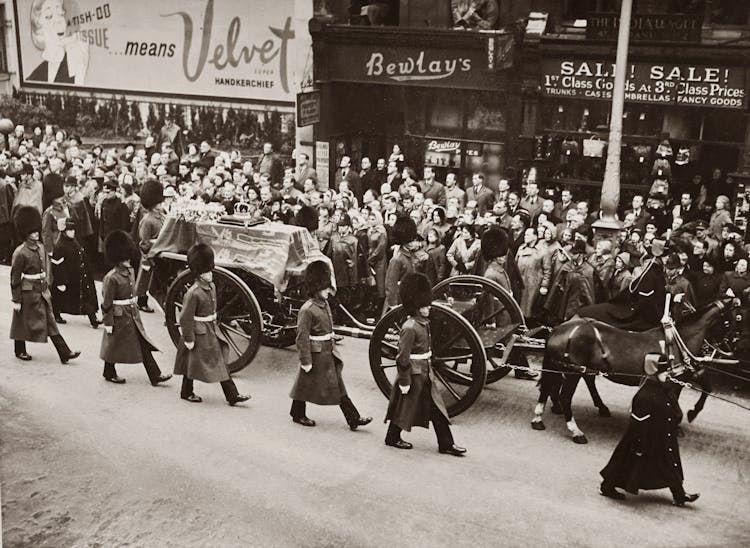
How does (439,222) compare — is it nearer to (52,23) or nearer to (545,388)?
(545,388)

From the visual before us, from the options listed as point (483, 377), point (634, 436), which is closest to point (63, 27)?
point (483, 377)

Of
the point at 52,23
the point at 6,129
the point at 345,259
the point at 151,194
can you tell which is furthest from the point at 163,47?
the point at 345,259

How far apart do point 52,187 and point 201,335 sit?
19.6 feet

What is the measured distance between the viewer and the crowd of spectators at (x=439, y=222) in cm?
1041

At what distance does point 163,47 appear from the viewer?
20125mm

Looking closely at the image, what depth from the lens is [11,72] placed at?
2211cm

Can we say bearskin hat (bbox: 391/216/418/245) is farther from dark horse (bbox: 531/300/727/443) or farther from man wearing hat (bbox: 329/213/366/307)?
dark horse (bbox: 531/300/727/443)

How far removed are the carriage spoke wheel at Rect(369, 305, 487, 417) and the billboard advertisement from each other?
11235 millimetres

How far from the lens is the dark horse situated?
768cm

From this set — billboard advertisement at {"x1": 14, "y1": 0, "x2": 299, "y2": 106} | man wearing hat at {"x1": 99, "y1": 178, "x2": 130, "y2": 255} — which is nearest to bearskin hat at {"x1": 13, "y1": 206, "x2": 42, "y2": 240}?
man wearing hat at {"x1": 99, "y1": 178, "x2": 130, "y2": 255}

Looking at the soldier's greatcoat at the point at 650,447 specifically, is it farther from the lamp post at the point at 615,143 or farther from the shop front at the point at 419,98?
the shop front at the point at 419,98

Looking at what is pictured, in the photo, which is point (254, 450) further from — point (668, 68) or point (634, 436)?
point (668, 68)

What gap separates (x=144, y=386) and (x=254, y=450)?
215 centimetres

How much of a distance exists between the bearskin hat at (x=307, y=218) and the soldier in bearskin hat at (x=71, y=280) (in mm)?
3180
